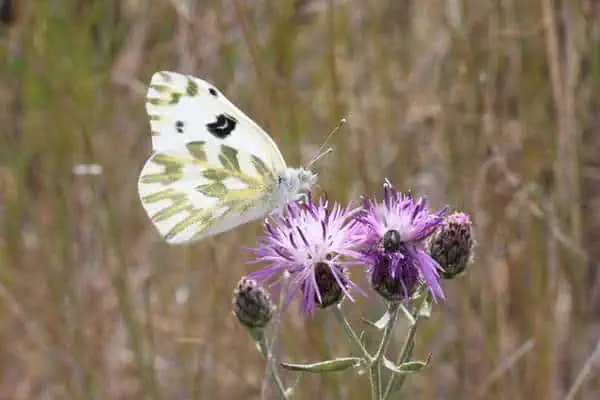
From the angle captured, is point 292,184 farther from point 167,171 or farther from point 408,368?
point 408,368

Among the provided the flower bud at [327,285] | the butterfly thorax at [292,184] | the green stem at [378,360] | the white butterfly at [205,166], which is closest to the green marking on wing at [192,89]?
the white butterfly at [205,166]

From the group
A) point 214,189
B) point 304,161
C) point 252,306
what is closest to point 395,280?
point 252,306

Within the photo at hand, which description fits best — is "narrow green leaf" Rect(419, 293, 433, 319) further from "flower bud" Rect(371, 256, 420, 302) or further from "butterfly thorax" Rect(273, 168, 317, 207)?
"butterfly thorax" Rect(273, 168, 317, 207)

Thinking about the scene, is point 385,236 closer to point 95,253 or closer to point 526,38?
point 526,38

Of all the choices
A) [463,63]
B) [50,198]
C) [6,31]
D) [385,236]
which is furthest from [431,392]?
[6,31]

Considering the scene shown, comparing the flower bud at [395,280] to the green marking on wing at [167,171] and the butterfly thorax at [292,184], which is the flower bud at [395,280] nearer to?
the butterfly thorax at [292,184]

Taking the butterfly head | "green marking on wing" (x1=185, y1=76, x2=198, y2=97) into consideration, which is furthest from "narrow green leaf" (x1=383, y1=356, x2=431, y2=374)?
"green marking on wing" (x1=185, y1=76, x2=198, y2=97)

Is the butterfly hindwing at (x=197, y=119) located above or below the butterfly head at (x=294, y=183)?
above
